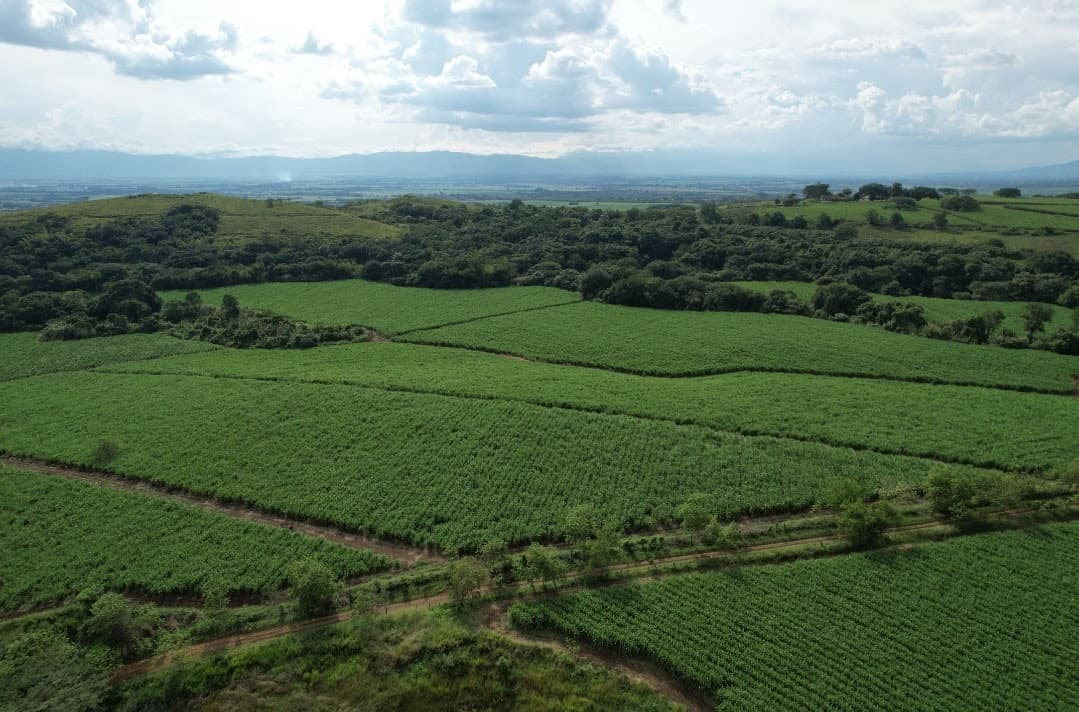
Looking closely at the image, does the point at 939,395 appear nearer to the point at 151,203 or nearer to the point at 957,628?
the point at 957,628

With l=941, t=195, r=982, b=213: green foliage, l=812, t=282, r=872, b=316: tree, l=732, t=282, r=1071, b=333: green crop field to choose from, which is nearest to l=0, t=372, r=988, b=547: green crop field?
l=812, t=282, r=872, b=316: tree

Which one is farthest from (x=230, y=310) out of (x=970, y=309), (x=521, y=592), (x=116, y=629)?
(x=970, y=309)

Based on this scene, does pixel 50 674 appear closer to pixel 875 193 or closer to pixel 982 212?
pixel 982 212

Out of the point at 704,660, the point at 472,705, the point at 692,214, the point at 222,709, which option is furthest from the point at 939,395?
the point at 692,214

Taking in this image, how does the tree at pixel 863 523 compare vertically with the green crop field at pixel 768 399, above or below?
below

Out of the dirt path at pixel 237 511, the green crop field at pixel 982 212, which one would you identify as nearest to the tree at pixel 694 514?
the dirt path at pixel 237 511

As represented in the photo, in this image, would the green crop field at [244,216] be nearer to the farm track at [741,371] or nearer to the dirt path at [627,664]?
the farm track at [741,371]
